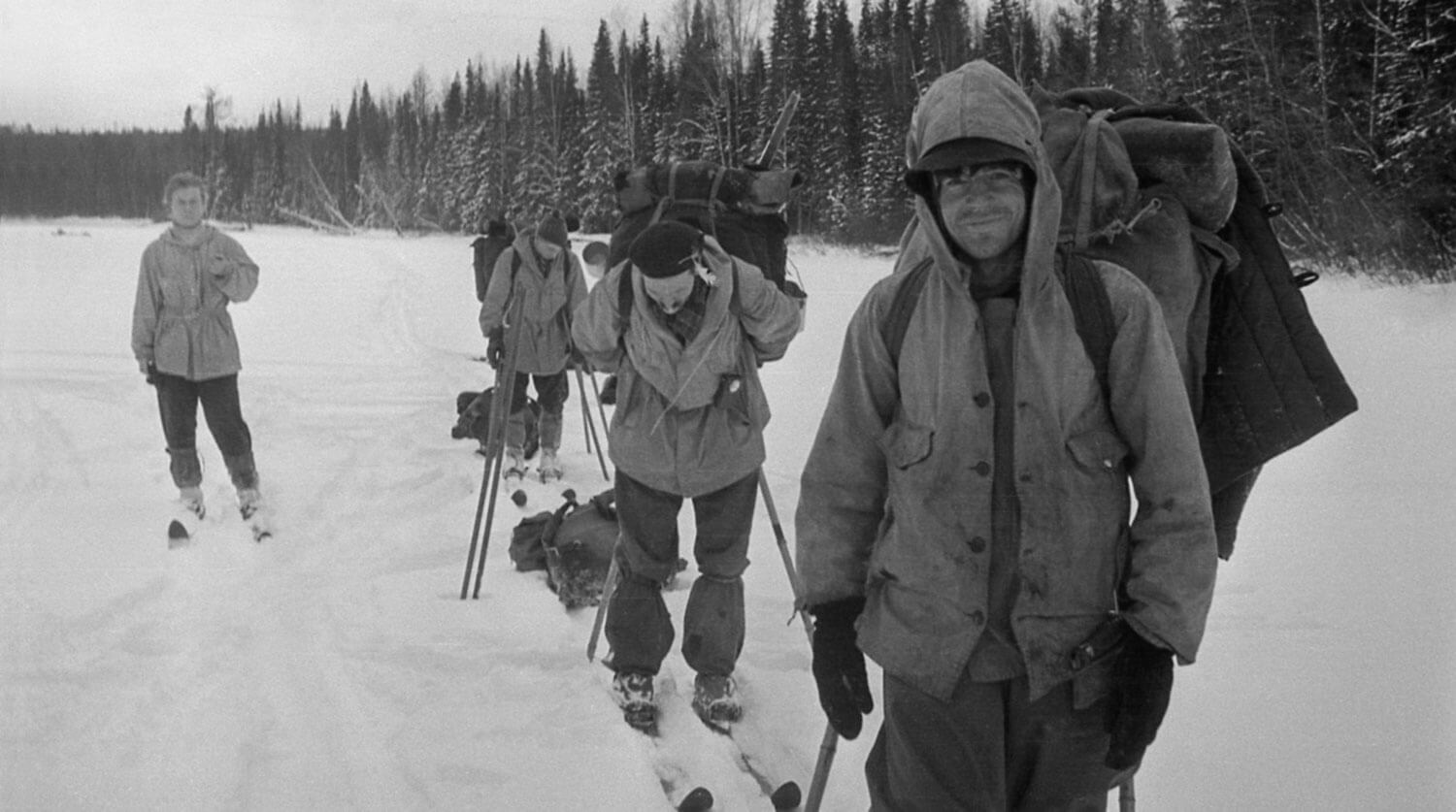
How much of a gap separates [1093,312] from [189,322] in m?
5.67

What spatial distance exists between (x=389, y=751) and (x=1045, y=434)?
268 centimetres

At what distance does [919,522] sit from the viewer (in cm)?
182

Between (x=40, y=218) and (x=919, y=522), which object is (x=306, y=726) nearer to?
(x=919, y=522)

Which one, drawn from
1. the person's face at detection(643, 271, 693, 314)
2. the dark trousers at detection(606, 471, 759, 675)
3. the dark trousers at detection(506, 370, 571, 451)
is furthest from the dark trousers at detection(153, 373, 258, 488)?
the person's face at detection(643, 271, 693, 314)

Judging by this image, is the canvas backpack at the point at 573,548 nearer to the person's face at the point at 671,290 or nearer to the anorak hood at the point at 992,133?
the person's face at the point at 671,290

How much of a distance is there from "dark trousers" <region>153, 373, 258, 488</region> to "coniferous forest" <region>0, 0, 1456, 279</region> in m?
3.39

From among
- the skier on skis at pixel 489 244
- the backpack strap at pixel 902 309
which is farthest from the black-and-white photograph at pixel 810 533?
the skier on skis at pixel 489 244

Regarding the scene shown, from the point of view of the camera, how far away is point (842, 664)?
6.47 feet

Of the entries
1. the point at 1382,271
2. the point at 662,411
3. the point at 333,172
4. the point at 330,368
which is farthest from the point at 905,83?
the point at 333,172

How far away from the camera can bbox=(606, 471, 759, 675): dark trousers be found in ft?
11.6

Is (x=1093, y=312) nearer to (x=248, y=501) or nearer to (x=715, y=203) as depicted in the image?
(x=715, y=203)

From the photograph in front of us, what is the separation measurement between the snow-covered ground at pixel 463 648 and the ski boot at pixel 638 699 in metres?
0.08

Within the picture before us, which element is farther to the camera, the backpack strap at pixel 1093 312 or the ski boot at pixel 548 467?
the ski boot at pixel 548 467

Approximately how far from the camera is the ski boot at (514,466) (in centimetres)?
739
